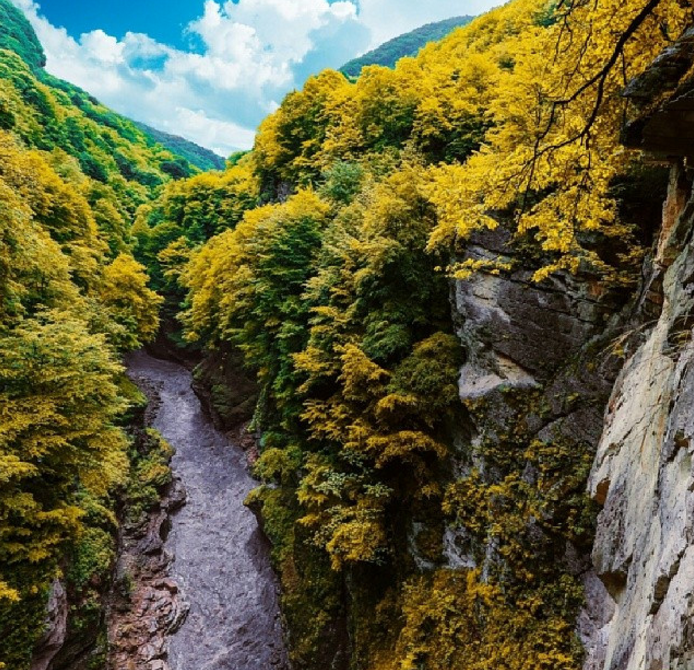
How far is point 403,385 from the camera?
9672 millimetres

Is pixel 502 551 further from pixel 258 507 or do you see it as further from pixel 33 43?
pixel 33 43

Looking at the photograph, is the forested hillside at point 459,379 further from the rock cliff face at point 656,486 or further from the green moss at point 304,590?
the rock cliff face at point 656,486

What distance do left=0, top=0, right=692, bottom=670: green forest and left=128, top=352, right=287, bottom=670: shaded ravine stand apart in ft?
4.53

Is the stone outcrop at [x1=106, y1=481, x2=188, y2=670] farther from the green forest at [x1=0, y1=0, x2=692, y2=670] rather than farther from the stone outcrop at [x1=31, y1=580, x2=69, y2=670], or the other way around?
the stone outcrop at [x1=31, y1=580, x2=69, y2=670]

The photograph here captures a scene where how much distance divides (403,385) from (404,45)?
10408cm

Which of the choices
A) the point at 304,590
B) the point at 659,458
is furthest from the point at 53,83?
the point at 659,458

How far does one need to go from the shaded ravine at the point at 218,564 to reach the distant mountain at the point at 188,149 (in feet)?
314

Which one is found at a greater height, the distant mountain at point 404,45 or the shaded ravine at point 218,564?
the distant mountain at point 404,45

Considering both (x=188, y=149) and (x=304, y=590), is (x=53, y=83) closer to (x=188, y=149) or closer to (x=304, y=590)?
(x=188, y=149)

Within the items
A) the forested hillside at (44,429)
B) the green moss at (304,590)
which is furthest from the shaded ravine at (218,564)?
the forested hillside at (44,429)

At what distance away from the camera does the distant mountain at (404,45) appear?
85475 millimetres

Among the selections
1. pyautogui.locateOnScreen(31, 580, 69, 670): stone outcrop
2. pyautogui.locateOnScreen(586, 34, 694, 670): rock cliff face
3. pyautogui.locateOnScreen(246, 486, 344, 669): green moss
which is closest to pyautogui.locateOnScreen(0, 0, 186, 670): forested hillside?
pyautogui.locateOnScreen(31, 580, 69, 670): stone outcrop

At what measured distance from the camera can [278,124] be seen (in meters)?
26.6

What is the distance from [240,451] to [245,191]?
73.9 feet
